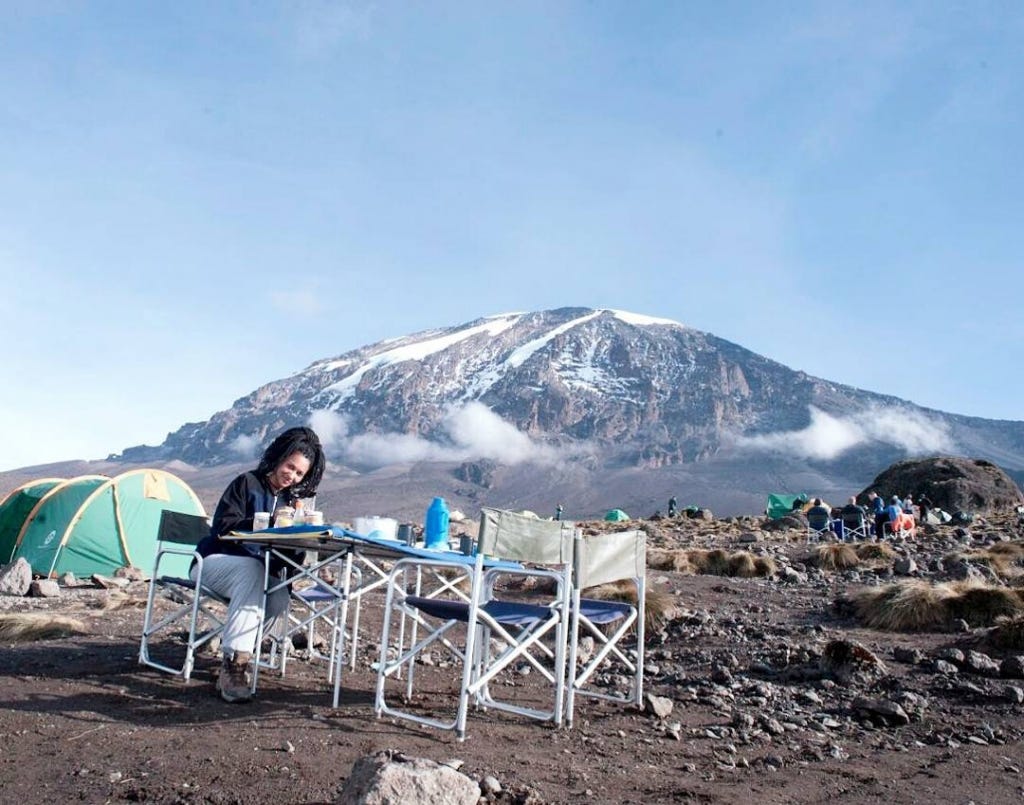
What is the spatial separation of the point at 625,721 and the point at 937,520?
1999cm

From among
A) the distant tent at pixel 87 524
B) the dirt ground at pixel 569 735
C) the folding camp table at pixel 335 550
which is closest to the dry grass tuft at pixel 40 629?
the dirt ground at pixel 569 735

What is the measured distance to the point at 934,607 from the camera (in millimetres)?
7301

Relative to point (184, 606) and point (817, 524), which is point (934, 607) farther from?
point (817, 524)

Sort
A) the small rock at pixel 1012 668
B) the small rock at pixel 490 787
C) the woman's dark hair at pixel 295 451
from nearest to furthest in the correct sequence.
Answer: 1. the small rock at pixel 490 787
2. the woman's dark hair at pixel 295 451
3. the small rock at pixel 1012 668

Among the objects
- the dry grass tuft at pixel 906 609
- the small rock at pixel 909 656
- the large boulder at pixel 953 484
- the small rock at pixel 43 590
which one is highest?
the large boulder at pixel 953 484

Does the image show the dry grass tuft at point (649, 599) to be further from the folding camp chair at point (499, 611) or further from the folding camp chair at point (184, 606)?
the folding camp chair at point (184, 606)

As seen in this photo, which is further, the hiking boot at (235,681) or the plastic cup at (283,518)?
the plastic cup at (283,518)

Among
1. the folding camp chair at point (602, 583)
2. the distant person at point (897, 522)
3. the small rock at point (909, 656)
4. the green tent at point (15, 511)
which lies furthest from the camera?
the distant person at point (897, 522)

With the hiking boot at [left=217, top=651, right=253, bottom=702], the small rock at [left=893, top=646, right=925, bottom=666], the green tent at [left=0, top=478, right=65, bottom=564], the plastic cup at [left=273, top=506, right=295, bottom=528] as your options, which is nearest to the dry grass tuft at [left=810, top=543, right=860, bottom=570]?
the small rock at [left=893, top=646, right=925, bottom=666]

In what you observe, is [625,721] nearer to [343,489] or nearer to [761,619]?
[761,619]

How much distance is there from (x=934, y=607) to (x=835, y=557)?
16.5 feet

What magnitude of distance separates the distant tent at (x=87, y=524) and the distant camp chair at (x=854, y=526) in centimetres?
1277

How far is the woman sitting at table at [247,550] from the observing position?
4.21 m

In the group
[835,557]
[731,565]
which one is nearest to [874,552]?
[835,557]
